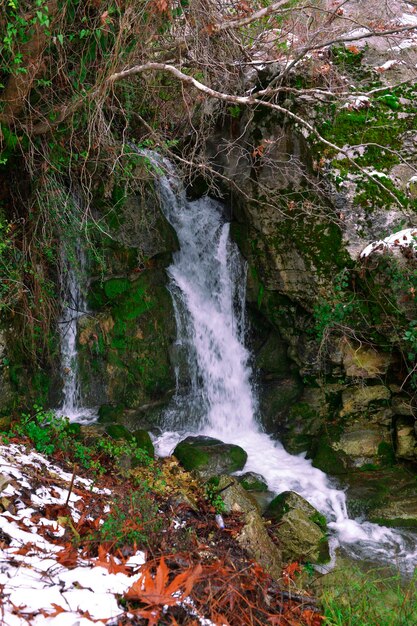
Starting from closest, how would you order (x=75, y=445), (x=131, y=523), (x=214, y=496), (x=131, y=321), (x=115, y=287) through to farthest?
(x=131, y=523)
(x=214, y=496)
(x=75, y=445)
(x=115, y=287)
(x=131, y=321)

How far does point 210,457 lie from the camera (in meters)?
6.10

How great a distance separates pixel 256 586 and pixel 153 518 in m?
0.81

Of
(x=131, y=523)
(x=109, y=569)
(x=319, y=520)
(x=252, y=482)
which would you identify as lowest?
(x=252, y=482)

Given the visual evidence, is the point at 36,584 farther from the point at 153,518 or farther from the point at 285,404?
the point at 285,404

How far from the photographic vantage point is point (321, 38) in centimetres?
630

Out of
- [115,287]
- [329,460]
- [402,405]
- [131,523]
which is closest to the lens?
[131,523]

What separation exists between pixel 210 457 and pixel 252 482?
1.92ft

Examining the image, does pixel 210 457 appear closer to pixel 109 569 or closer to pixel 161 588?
pixel 109 569

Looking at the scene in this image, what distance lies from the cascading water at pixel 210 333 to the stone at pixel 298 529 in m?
1.20

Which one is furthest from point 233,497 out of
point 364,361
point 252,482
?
point 364,361

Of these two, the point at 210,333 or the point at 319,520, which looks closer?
the point at 319,520

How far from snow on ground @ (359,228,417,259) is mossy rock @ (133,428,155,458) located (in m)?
3.47

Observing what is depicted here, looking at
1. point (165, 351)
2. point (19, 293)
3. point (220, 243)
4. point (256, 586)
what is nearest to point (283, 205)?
point (220, 243)

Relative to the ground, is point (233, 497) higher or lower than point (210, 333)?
lower
